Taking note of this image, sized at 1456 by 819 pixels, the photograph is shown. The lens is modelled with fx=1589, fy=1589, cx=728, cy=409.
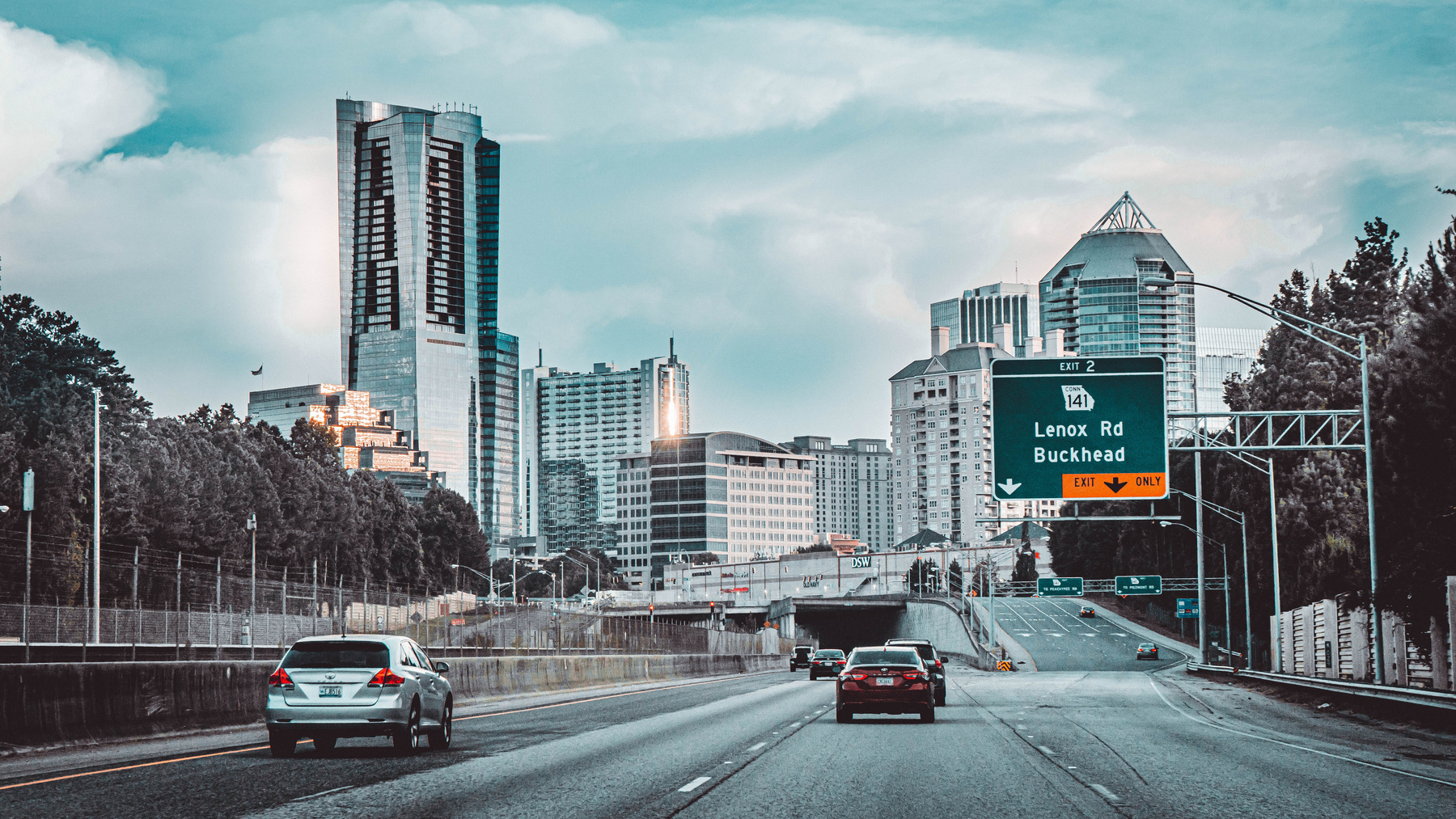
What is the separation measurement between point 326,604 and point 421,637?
3814mm

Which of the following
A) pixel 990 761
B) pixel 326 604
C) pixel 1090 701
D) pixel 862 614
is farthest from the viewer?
pixel 862 614

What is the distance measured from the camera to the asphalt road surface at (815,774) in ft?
45.7

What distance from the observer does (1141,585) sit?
11244 centimetres

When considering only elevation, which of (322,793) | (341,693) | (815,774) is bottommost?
(815,774)

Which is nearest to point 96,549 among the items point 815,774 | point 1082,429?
point 1082,429

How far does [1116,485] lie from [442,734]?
21293 millimetres

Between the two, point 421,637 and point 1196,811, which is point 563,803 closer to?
point 1196,811

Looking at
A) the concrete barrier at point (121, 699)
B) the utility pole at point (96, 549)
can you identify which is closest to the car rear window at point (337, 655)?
the concrete barrier at point (121, 699)

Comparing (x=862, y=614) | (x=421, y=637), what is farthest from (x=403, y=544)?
(x=421, y=637)

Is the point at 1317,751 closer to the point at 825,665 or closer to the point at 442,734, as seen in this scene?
the point at 442,734

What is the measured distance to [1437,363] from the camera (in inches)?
1399

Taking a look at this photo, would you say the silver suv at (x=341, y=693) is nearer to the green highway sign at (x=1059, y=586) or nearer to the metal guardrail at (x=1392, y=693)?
the metal guardrail at (x=1392, y=693)

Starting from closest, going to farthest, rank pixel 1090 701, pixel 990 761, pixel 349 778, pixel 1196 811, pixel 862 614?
pixel 1196 811, pixel 349 778, pixel 990 761, pixel 1090 701, pixel 862 614

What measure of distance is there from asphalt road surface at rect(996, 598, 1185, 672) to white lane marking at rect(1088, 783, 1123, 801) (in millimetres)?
76855
